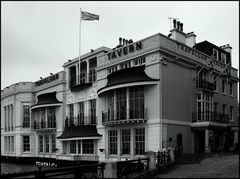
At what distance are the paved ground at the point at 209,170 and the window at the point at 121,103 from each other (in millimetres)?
7394

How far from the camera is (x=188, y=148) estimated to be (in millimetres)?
26344

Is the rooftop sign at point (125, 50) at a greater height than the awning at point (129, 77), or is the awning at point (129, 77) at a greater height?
the rooftop sign at point (125, 50)

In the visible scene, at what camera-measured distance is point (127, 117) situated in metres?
25.1

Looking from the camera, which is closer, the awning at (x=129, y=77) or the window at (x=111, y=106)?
the awning at (x=129, y=77)

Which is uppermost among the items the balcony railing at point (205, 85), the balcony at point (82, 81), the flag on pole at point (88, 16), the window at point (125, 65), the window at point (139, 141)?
the flag on pole at point (88, 16)

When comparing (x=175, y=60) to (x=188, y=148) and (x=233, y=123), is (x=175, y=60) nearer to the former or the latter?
(x=188, y=148)

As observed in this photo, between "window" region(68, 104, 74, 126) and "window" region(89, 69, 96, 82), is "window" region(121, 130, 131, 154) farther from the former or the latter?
"window" region(68, 104, 74, 126)

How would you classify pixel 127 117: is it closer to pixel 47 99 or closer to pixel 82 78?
pixel 82 78

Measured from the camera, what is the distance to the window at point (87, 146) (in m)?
30.6

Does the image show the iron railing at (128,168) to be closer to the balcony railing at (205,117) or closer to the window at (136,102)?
the window at (136,102)

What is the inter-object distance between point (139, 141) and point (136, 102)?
3203 millimetres

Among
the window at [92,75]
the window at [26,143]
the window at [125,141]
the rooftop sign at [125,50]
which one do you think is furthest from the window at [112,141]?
the window at [26,143]

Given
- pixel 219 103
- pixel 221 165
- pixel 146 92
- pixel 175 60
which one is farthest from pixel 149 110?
pixel 219 103

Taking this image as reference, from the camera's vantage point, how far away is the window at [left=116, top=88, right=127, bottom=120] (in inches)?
1020
